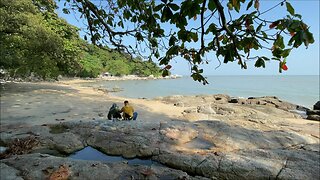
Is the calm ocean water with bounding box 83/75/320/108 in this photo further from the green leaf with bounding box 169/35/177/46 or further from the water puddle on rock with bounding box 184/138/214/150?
the green leaf with bounding box 169/35/177/46

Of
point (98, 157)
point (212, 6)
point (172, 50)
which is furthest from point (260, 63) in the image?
point (98, 157)

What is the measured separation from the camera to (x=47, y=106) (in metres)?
19.2

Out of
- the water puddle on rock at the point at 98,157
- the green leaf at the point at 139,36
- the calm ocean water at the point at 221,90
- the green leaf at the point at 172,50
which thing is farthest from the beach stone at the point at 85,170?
the calm ocean water at the point at 221,90

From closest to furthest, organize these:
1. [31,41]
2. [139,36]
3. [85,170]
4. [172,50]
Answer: [172,50]
[139,36]
[85,170]
[31,41]

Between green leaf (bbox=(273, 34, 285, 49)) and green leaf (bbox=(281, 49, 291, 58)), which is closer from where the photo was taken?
green leaf (bbox=(281, 49, 291, 58))

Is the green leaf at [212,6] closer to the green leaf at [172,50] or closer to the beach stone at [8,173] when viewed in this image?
the green leaf at [172,50]

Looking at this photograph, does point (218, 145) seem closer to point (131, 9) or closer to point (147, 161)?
point (147, 161)

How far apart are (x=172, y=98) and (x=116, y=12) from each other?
26.0 metres

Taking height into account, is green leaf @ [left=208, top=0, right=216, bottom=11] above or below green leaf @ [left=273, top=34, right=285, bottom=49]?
above

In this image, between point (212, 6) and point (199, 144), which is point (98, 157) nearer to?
point (199, 144)

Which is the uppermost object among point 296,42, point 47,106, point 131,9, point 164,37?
point 131,9

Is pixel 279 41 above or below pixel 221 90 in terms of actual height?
above

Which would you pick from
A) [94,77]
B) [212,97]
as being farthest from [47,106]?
[94,77]

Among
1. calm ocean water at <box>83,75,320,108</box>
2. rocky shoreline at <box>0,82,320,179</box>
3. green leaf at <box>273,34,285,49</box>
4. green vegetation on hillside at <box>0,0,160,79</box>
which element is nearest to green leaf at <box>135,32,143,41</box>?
green leaf at <box>273,34,285,49</box>
